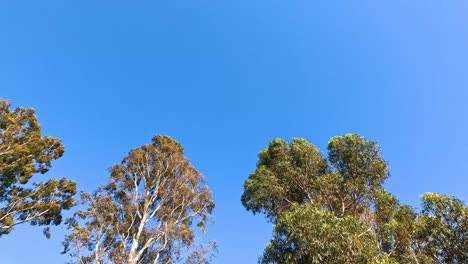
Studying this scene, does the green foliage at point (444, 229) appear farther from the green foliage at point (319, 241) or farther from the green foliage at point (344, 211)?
the green foliage at point (319, 241)

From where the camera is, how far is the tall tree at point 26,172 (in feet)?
58.5

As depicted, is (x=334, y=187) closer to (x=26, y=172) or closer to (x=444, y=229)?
(x=444, y=229)

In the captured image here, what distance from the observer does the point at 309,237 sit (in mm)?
12117

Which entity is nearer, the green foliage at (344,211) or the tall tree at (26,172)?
the green foliage at (344,211)

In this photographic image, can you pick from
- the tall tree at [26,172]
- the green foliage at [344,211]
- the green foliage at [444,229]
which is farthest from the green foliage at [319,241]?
the tall tree at [26,172]

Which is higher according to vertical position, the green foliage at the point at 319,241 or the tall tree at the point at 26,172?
the tall tree at the point at 26,172

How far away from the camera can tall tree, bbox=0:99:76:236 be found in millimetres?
17844

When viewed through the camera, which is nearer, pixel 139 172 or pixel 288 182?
pixel 288 182

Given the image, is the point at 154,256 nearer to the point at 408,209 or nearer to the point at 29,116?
the point at 29,116

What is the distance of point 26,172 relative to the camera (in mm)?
18969

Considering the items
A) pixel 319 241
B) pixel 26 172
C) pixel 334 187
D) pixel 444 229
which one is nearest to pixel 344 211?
pixel 334 187

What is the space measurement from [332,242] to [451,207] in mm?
5851

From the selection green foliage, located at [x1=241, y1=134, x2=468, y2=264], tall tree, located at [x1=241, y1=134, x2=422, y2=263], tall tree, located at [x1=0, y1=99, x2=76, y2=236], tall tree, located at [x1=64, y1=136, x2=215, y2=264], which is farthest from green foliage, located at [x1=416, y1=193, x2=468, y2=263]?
tall tree, located at [x1=0, y1=99, x2=76, y2=236]

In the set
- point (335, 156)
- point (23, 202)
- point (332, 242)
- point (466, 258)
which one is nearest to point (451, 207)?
point (466, 258)
